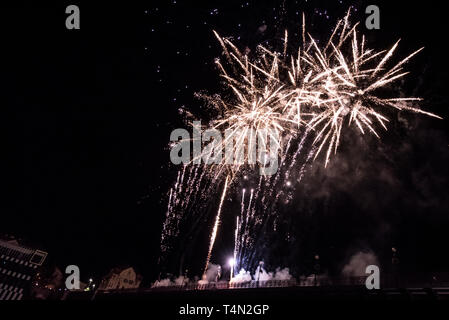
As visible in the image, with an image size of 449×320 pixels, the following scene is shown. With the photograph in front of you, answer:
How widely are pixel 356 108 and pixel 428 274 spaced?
30.5ft

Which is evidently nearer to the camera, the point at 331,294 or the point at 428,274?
the point at 428,274

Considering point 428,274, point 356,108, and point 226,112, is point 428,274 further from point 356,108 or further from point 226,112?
point 226,112

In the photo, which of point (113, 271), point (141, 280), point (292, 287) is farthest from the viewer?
point (141, 280)

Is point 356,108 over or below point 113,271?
over
